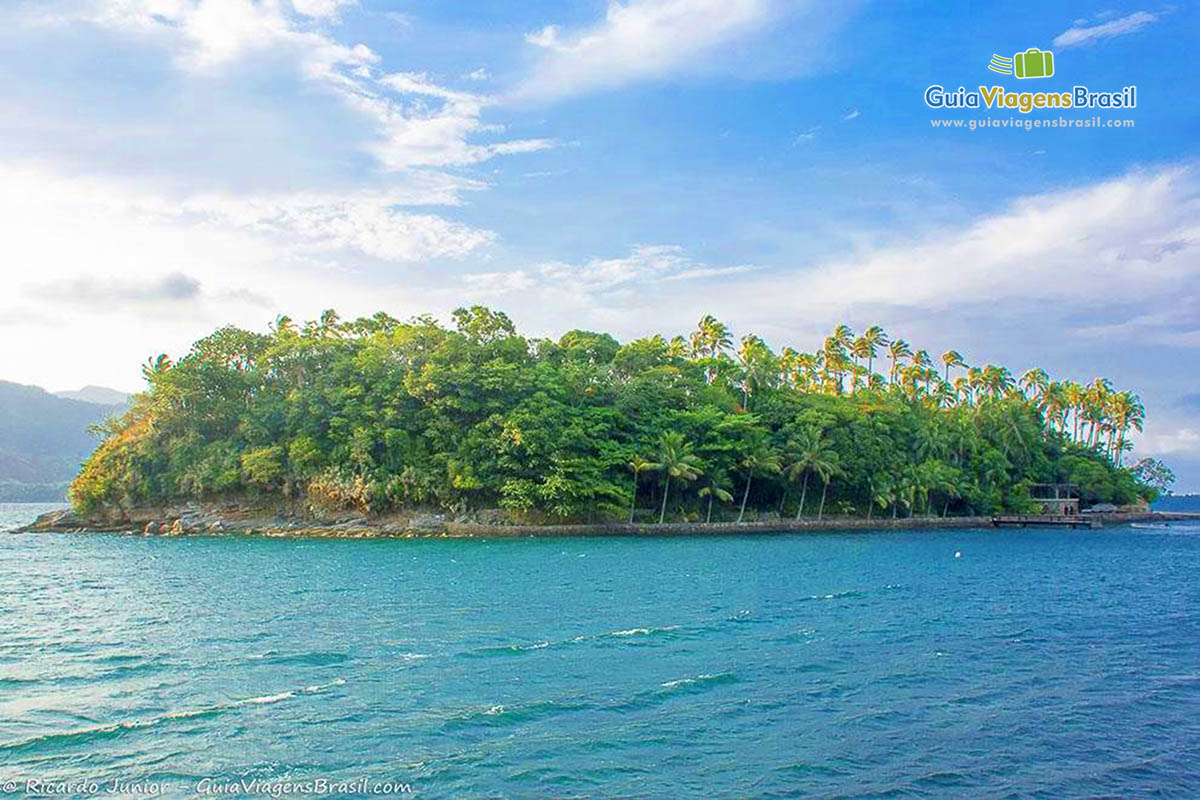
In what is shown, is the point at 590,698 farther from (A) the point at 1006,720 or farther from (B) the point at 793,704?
(A) the point at 1006,720

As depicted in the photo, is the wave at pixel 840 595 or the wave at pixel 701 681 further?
the wave at pixel 840 595

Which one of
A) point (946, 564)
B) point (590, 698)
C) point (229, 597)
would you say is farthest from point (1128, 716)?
point (946, 564)

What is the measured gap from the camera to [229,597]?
98.0 ft

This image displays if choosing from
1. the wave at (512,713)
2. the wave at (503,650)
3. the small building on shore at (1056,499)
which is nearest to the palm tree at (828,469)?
the small building on shore at (1056,499)

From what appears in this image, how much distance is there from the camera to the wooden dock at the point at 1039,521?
87162 mm

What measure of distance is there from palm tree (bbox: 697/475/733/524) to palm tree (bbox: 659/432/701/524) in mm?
2191

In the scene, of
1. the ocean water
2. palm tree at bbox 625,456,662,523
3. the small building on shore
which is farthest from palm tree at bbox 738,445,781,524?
the ocean water

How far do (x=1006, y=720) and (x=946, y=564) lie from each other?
3315 centimetres

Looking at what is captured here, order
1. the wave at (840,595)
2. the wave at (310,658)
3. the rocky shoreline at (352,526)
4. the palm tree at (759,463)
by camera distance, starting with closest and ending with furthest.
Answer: the wave at (310,658), the wave at (840,595), the rocky shoreline at (352,526), the palm tree at (759,463)

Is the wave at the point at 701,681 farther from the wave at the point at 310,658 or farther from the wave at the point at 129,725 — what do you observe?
the wave at the point at 310,658

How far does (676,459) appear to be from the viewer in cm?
7000

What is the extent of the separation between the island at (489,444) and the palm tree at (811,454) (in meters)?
0.21

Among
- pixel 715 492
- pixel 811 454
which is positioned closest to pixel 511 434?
pixel 715 492

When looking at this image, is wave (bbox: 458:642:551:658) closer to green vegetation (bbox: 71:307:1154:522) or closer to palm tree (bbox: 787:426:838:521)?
green vegetation (bbox: 71:307:1154:522)
